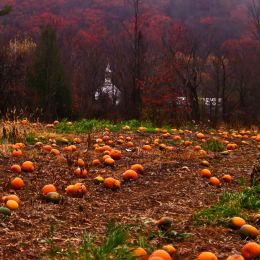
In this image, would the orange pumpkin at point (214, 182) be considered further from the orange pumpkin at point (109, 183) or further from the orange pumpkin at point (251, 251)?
the orange pumpkin at point (251, 251)

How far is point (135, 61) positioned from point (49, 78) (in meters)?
5.88

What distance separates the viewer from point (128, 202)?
13.6 ft

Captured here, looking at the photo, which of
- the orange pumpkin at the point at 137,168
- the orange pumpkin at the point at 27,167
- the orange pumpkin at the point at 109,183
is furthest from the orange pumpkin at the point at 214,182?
the orange pumpkin at the point at 27,167

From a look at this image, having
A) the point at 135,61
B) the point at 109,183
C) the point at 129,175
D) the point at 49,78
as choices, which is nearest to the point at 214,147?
the point at 129,175

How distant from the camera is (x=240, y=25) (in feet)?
156

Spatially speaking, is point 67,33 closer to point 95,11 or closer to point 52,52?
point 95,11

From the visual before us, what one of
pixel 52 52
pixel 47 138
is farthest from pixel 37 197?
pixel 52 52

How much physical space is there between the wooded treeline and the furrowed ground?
24.7ft

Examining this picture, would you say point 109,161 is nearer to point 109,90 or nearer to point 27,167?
point 27,167

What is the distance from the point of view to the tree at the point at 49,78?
2245 cm

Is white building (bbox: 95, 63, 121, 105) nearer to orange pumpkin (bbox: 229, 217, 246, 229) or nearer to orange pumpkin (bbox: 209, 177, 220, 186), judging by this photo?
orange pumpkin (bbox: 209, 177, 220, 186)

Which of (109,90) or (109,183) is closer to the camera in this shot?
(109,183)

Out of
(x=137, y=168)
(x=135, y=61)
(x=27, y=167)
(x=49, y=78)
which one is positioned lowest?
(x=137, y=168)

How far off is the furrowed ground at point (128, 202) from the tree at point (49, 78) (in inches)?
591
